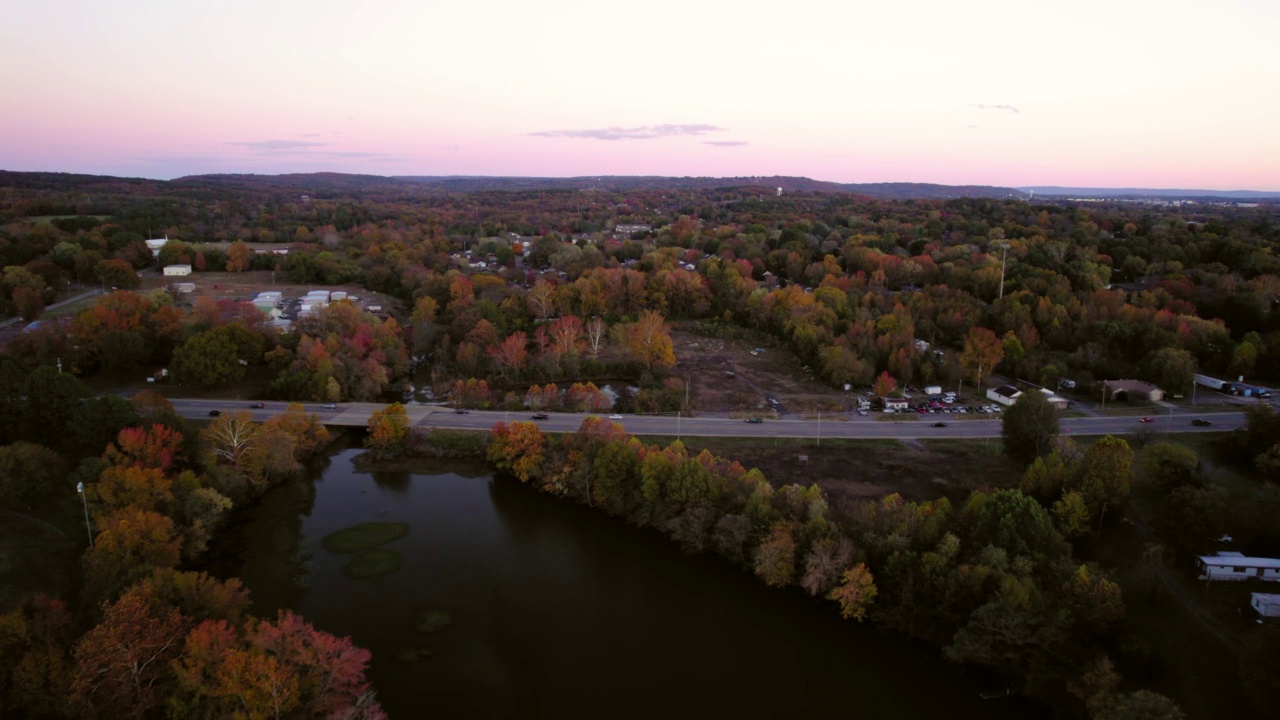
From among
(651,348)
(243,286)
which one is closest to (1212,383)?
(651,348)

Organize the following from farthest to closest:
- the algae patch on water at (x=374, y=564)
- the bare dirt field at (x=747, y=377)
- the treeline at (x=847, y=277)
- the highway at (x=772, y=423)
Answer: the treeline at (x=847, y=277) → the bare dirt field at (x=747, y=377) → the highway at (x=772, y=423) → the algae patch on water at (x=374, y=564)

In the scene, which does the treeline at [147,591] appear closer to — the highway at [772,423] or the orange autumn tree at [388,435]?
the orange autumn tree at [388,435]

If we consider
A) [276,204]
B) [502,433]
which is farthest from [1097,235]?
[276,204]

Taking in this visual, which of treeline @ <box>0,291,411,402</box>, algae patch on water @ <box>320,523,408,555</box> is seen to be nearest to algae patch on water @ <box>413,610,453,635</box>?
algae patch on water @ <box>320,523,408,555</box>

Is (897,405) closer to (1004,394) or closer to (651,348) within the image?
(1004,394)

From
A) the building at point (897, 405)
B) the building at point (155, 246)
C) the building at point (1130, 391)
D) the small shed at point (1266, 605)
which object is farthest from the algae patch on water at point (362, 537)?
the building at point (155, 246)

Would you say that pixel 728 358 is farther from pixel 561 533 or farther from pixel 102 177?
pixel 102 177

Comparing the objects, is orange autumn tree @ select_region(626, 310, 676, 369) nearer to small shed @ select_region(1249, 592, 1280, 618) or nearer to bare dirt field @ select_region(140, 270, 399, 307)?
bare dirt field @ select_region(140, 270, 399, 307)
